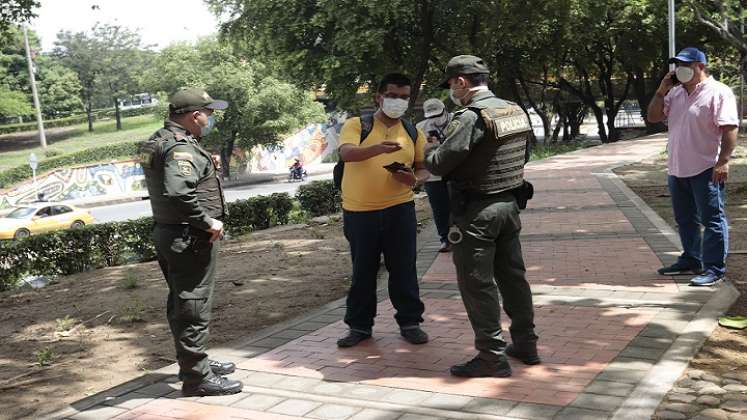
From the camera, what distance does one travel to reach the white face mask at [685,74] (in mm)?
5660

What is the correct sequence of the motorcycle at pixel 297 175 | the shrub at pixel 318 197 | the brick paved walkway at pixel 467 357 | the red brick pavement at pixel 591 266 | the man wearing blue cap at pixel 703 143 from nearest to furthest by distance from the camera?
the brick paved walkway at pixel 467 357 → the man wearing blue cap at pixel 703 143 → the red brick pavement at pixel 591 266 → the shrub at pixel 318 197 → the motorcycle at pixel 297 175

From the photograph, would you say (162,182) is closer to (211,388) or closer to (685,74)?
(211,388)

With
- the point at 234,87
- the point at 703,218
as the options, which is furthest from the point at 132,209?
the point at 703,218

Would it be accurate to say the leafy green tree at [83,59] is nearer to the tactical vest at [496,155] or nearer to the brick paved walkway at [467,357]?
the brick paved walkway at [467,357]

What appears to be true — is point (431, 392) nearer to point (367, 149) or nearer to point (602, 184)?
point (367, 149)

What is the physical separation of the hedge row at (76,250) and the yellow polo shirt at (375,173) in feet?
22.7

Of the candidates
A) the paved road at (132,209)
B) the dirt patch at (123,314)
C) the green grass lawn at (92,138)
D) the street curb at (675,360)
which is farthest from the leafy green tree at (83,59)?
the street curb at (675,360)

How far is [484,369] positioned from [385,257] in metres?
1.16

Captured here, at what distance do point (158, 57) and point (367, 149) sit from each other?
36649 millimetres

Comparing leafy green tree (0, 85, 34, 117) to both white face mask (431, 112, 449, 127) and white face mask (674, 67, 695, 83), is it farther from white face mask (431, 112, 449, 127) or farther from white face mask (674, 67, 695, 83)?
white face mask (674, 67, 695, 83)

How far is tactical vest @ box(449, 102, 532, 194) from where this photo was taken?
400 centimetres

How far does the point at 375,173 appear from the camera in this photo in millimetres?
4734

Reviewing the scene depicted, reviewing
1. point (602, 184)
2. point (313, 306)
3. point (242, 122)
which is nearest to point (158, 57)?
point (242, 122)

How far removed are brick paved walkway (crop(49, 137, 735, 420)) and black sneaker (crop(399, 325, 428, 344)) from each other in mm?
55
